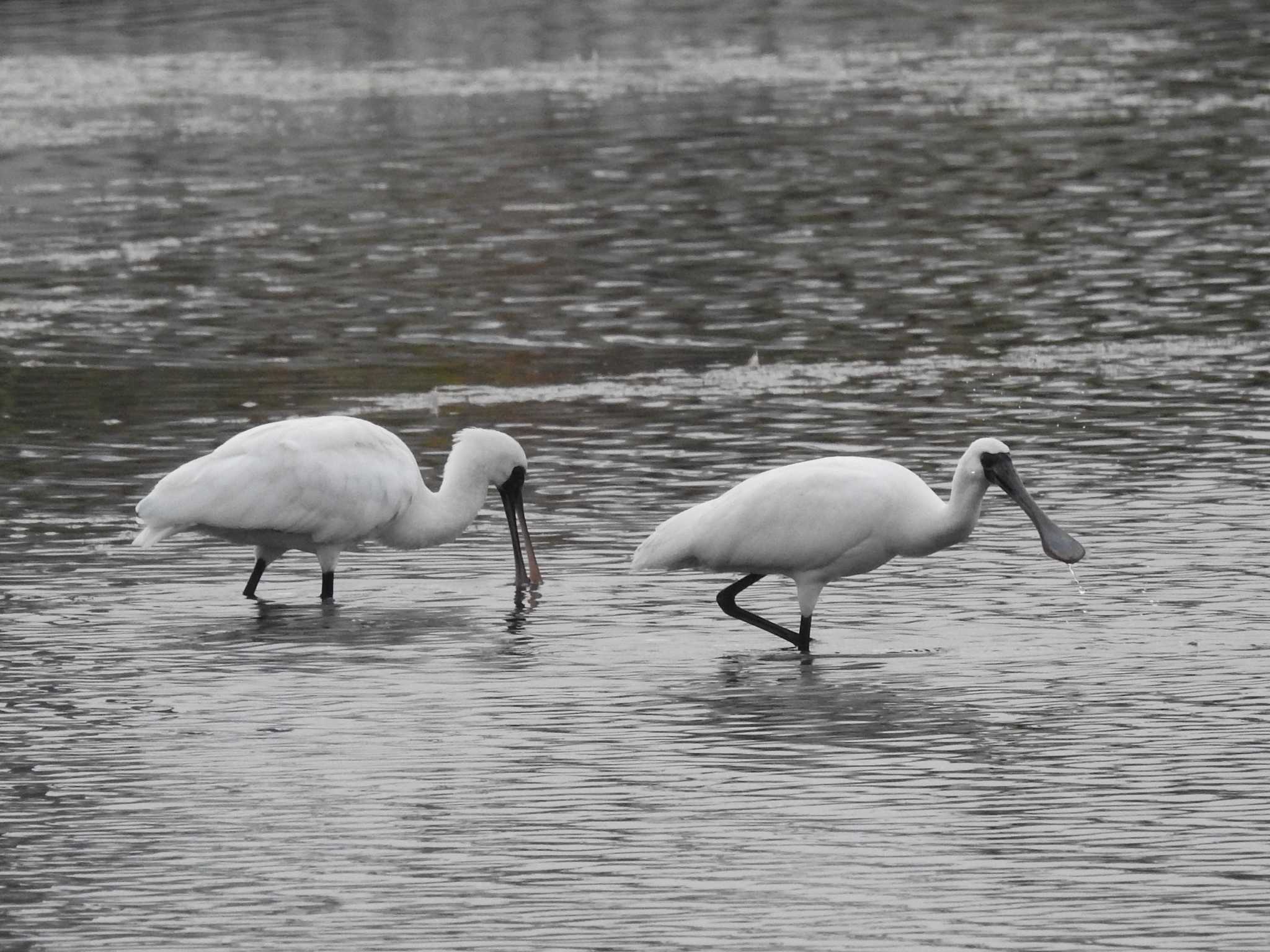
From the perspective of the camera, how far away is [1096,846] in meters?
8.79

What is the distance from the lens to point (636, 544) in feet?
45.0

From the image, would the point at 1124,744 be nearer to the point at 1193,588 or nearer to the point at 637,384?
the point at 1193,588

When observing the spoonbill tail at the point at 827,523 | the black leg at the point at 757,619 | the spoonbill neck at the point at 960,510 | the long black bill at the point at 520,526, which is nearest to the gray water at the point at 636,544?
the black leg at the point at 757,619

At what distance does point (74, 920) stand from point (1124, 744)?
375 centimetres

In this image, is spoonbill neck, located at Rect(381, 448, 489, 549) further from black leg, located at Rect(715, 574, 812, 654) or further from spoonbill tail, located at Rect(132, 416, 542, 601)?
black leg, located at Rect(715, 574, 812, 654)

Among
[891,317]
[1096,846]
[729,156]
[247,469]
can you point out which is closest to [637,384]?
[891,317]

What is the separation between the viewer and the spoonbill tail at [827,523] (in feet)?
38.7

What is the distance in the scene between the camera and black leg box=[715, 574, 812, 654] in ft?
38.9

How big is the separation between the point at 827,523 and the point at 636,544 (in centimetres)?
207

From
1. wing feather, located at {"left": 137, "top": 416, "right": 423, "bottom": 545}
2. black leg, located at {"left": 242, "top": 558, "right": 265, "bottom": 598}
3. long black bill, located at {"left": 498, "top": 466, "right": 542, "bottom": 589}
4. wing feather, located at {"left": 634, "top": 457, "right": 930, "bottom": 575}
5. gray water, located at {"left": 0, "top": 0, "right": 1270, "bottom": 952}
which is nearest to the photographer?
gray water, located at {"left": 0, "top": 0, "right": 1270, "bottom": 952}

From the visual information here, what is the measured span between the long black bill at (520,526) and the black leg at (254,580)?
3.71 ft

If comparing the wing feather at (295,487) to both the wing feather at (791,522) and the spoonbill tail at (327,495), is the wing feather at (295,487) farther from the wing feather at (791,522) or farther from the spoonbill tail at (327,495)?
the wing feather at (791,522)

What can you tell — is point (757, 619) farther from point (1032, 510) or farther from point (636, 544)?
point (636, 544)

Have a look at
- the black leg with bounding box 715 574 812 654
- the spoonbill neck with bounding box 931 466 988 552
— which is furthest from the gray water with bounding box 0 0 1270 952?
the spoonbill neck with bounding box 931 466 988 552
